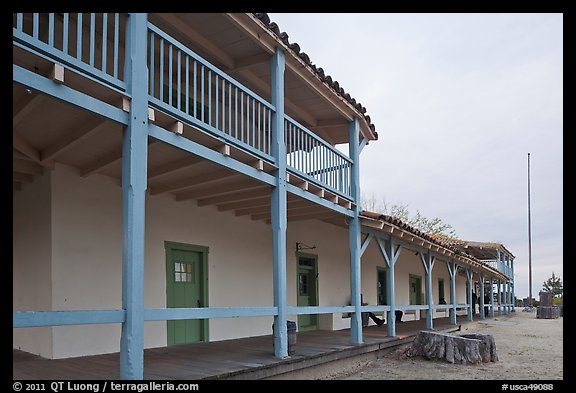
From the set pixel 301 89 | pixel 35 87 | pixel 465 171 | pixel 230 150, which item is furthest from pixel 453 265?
pixel 465 171

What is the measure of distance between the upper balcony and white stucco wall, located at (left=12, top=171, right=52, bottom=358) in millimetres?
806

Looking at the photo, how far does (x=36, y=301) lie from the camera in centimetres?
739

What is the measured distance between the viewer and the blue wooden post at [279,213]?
7.55 metres

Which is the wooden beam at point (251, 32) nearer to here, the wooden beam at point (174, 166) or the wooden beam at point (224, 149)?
the wooden beam at point (224, 149)

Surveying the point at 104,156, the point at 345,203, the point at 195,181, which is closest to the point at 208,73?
the point at 195,181

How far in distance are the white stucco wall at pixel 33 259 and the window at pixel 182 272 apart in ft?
8.04

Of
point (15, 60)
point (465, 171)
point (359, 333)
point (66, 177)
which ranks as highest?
point (465, 171)

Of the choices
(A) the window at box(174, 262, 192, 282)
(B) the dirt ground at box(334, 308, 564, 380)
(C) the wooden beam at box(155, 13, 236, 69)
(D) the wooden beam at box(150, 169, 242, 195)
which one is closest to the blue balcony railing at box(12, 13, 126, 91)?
(C) the wooden beam at box(155, 13, 236, 69)

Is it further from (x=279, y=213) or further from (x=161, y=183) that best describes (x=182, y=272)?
(x=279, y=213)

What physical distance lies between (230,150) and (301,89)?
3455mm

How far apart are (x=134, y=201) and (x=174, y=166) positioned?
215 cm

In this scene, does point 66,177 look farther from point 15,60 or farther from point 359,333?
point 359,333

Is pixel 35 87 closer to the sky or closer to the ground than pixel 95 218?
closer to the sky
